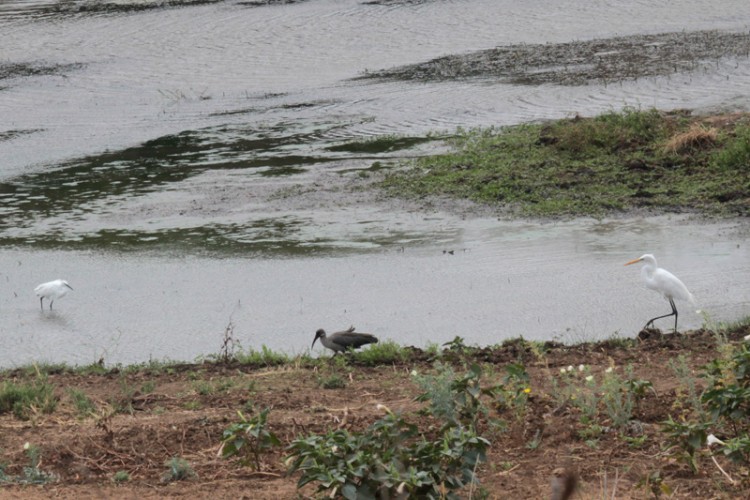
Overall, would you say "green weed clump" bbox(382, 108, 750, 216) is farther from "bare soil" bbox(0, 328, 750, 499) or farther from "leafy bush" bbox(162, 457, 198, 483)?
"leafy bush" bbox(162, 457, 198, 483)

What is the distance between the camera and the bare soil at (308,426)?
6.13 m

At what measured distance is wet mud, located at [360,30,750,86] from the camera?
23938 mm

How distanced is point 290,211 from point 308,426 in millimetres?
8764

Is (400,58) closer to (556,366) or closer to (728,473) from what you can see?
(556,366)

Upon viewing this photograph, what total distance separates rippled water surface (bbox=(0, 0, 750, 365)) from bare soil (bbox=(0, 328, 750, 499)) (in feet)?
4.40

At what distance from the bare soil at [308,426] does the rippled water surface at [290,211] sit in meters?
1.34

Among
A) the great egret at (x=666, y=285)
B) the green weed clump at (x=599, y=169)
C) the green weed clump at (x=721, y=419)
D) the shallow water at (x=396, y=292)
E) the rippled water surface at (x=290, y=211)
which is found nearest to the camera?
the green weed clump at (x=721, y=419)

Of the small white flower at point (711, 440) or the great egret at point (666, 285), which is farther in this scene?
the great egret at point (666, 285)

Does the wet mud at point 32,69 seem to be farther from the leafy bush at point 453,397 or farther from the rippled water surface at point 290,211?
the leafy bush at point 453,397

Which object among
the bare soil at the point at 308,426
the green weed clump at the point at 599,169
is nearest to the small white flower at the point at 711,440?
the bare soil at the point at 308,426

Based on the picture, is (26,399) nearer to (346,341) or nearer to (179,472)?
(179,472)

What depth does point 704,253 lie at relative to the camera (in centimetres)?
1262

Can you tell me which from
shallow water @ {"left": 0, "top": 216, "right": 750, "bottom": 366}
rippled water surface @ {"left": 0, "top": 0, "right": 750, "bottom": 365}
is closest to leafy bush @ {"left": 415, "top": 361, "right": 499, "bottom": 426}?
shallow water @ {"left": 0, "top": 216, "right": 750, "bottom": 366}

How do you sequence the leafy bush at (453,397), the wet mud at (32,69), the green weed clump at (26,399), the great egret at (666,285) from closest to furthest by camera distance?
the leafy bush at (453,397), the green weed clump at (26,399), the great egret at (666,285), the wet mud at (32,69)
